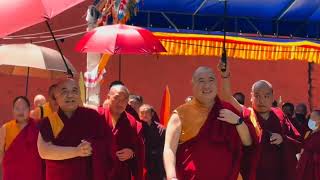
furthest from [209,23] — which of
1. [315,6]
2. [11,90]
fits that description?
[11,90]

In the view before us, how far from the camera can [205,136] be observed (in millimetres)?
4266

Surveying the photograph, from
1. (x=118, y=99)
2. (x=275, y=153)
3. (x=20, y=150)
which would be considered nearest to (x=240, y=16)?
(x=275, y=153)

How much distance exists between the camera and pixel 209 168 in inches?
167

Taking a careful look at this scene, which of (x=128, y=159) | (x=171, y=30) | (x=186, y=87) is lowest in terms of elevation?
(x=128, y=159)

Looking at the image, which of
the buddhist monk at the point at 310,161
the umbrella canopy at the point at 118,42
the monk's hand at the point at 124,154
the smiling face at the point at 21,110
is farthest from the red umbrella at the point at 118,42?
the buddhist monk at the point at 310,161

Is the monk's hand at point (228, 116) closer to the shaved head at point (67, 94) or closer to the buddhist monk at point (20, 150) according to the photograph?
the shaved head at point (67, 94)

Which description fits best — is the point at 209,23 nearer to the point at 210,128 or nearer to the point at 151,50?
the point at 151,50

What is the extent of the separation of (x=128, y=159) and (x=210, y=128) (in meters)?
1.30

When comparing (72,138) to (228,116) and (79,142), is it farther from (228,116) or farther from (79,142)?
(228,116)

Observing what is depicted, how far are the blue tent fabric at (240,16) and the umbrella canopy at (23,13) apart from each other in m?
4.99

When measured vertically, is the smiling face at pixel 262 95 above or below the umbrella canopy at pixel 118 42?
below

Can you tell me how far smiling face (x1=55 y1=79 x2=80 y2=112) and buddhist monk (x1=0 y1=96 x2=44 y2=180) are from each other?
97 centimetres

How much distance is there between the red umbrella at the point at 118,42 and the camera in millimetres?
5984

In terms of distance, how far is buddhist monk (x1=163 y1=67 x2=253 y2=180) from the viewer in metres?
4.25
